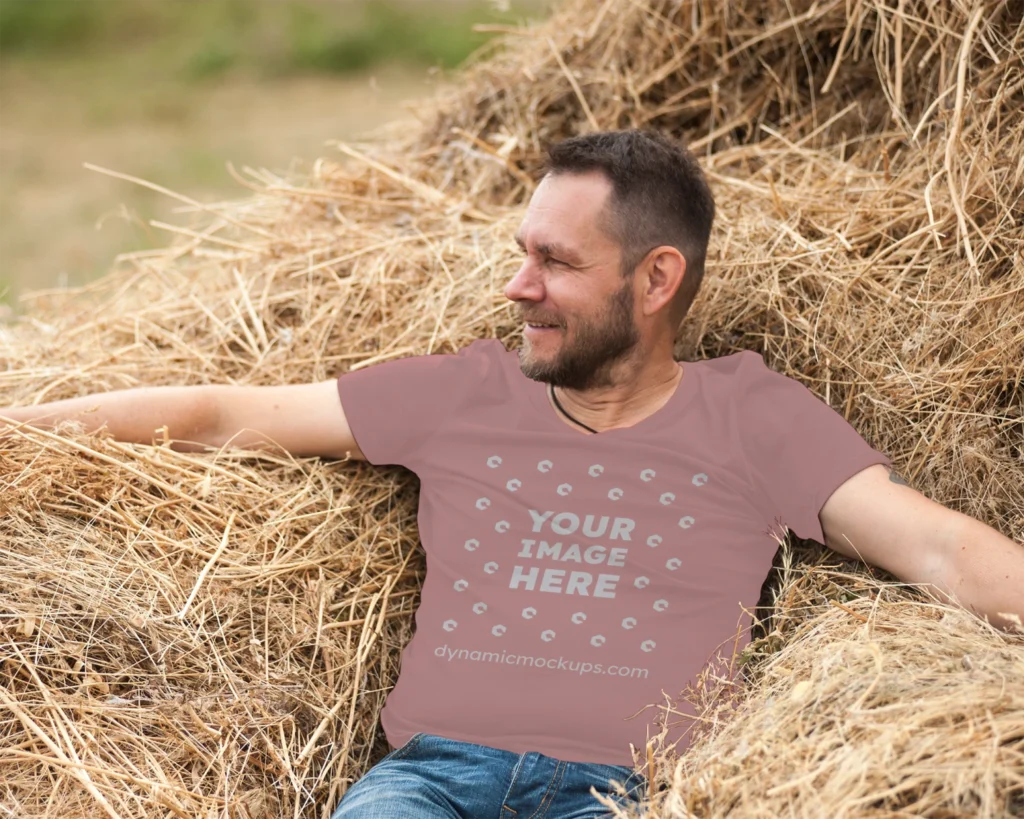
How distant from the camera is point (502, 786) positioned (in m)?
2.23

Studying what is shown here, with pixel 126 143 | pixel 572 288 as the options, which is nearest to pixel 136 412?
pixel 572 288

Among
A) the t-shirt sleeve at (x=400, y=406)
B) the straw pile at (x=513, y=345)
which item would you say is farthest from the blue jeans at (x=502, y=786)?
the t-shirt sleeve at (x=400, y=406)

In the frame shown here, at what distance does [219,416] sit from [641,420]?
105cm

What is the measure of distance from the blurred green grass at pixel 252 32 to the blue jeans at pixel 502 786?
30.8ft

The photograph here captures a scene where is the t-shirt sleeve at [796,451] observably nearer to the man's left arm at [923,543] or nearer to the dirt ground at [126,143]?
the man's left arm at [923,543]

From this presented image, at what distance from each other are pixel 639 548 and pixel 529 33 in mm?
2560

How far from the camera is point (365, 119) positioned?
32.9 ft

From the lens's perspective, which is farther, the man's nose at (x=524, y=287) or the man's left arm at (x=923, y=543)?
the man's nose at (x=524, y=287)

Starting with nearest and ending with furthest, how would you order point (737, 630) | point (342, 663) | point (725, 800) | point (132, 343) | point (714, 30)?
point (725, 800)
point (737, 630)
point (342, 663)
point (132, 343)
point (714, 30)

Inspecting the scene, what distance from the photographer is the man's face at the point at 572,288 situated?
260 cm

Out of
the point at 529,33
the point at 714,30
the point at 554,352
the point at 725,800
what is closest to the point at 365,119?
the point at 529,33

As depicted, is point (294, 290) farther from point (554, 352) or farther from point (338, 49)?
point (338, 49)

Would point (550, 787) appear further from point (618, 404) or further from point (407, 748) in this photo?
point (618, 404)

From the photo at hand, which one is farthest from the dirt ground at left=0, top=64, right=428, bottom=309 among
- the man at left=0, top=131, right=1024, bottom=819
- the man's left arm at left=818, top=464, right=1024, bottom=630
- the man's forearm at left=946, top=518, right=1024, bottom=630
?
the man's forearm at left=946, top=518, right=1024, bottom=630
